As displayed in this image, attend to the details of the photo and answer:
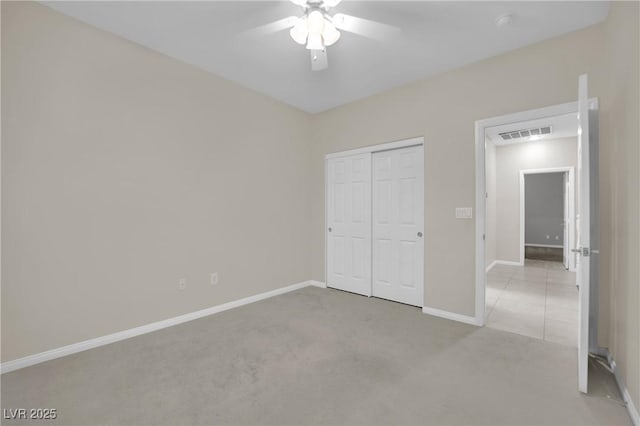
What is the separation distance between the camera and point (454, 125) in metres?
3.11

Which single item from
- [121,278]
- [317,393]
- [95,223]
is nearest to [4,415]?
[121,278]

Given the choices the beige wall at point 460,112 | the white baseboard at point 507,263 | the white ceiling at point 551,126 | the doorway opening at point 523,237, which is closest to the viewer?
the beige wall at point 460,112

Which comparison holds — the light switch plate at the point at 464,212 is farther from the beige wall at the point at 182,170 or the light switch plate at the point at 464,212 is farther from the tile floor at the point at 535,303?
the tile floor at the point at 535,303

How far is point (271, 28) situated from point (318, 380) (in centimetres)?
286

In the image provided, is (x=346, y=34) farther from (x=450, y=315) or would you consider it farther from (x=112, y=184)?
(x=450, y=315)

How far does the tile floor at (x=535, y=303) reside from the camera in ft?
9.23

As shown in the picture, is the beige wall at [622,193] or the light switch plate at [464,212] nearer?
the beige wall at [622,193]

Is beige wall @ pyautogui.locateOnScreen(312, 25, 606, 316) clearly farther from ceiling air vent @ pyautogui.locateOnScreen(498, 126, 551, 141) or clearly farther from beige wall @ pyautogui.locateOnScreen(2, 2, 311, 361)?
ceiling air vent @ pyautogui.locateOnScreen(498, 126, 551, 141)

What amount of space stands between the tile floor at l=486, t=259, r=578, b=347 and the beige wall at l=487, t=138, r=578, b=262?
0.74 metres

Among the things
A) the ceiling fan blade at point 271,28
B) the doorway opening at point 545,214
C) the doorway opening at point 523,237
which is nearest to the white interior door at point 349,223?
the doorway opening at point 523,237

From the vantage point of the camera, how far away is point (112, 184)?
2541mm

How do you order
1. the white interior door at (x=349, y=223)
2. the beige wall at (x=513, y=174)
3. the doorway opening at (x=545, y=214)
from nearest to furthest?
the white interior door at (x=349, y=223), the beige wall at (x=513, y=174), the doorway opening at (x=545, y=214)

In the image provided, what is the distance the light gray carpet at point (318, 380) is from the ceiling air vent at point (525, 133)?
13.6 feet

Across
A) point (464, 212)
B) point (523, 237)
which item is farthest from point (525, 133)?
point (464, 212)
